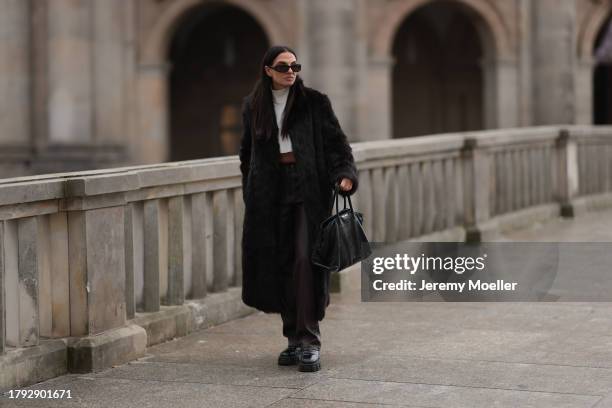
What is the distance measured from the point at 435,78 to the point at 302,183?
25740 millimetres

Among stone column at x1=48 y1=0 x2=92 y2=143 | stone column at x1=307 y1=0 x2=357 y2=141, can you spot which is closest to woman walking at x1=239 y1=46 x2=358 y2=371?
stone column at x1=307 y1=0 x2=357 y2=141

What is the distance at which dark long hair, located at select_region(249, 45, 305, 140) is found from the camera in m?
6.79

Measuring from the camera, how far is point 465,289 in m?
9.53

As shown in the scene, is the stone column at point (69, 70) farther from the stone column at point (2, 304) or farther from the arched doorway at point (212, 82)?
the stone column at point (2, 304)

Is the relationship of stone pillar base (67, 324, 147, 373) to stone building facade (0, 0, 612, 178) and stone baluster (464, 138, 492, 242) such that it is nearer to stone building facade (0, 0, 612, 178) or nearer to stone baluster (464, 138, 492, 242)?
stone baluster (464, 138, 492, 242)

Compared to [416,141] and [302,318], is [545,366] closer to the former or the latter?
[302,318]

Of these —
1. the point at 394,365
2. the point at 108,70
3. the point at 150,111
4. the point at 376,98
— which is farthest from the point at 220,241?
the point at 150,111

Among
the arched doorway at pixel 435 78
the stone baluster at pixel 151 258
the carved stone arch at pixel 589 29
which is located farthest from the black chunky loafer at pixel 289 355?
the arched doorway at pixel 435 78

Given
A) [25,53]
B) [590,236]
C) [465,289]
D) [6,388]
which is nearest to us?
[6,388]

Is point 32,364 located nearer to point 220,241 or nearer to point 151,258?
point 151,258

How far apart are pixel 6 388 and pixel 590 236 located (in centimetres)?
812

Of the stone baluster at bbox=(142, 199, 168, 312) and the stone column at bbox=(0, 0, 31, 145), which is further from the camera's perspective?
the stone column at bbox=(0, 0, 31, 145)

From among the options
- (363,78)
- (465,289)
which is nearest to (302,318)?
(465,289)

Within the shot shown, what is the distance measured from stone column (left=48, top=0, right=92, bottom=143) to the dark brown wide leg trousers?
1810cm
